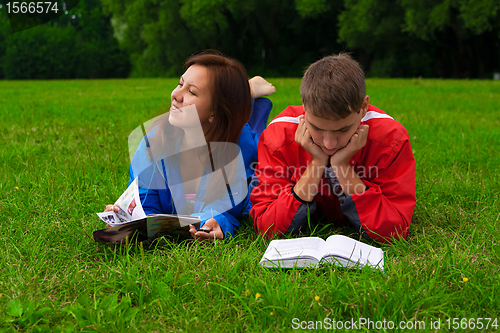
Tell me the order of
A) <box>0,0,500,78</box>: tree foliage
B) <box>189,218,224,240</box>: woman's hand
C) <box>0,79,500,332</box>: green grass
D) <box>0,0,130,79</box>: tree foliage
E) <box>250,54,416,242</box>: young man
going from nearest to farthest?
<box>0,79,500,332</box>: green grass < <box>250,54,416,242</box>: young man < <box>189,218,224,240</box>: woman's hand < <box>0,0,500,78</box>: tree foliage < <box>0,0,130,79</box>: tree foliage

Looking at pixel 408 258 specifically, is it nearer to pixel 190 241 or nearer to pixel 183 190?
pixel 190 241

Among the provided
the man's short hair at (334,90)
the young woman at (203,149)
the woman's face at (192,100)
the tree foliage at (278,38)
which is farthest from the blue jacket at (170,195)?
the tree foliage at (278,38)

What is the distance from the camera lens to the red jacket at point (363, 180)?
7.83 feet

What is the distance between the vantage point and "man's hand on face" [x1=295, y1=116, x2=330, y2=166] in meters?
2.34

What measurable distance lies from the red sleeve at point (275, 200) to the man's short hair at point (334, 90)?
481mm

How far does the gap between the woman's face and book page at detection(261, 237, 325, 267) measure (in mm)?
1006

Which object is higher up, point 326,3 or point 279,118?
point 326,3

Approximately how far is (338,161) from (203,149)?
1040 mm

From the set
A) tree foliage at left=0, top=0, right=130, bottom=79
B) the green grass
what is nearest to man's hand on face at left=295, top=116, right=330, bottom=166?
the green grass

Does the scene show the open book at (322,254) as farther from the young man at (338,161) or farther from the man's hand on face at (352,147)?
the man's hand on face at (352,147)

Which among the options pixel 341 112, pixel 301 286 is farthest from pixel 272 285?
pixel 341 112

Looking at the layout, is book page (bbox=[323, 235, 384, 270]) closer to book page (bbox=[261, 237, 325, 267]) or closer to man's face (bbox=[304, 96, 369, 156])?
book page (bbox=[261, 237, 325, 267])

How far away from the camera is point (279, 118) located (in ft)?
8.75

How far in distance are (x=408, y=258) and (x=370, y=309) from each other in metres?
0.64
